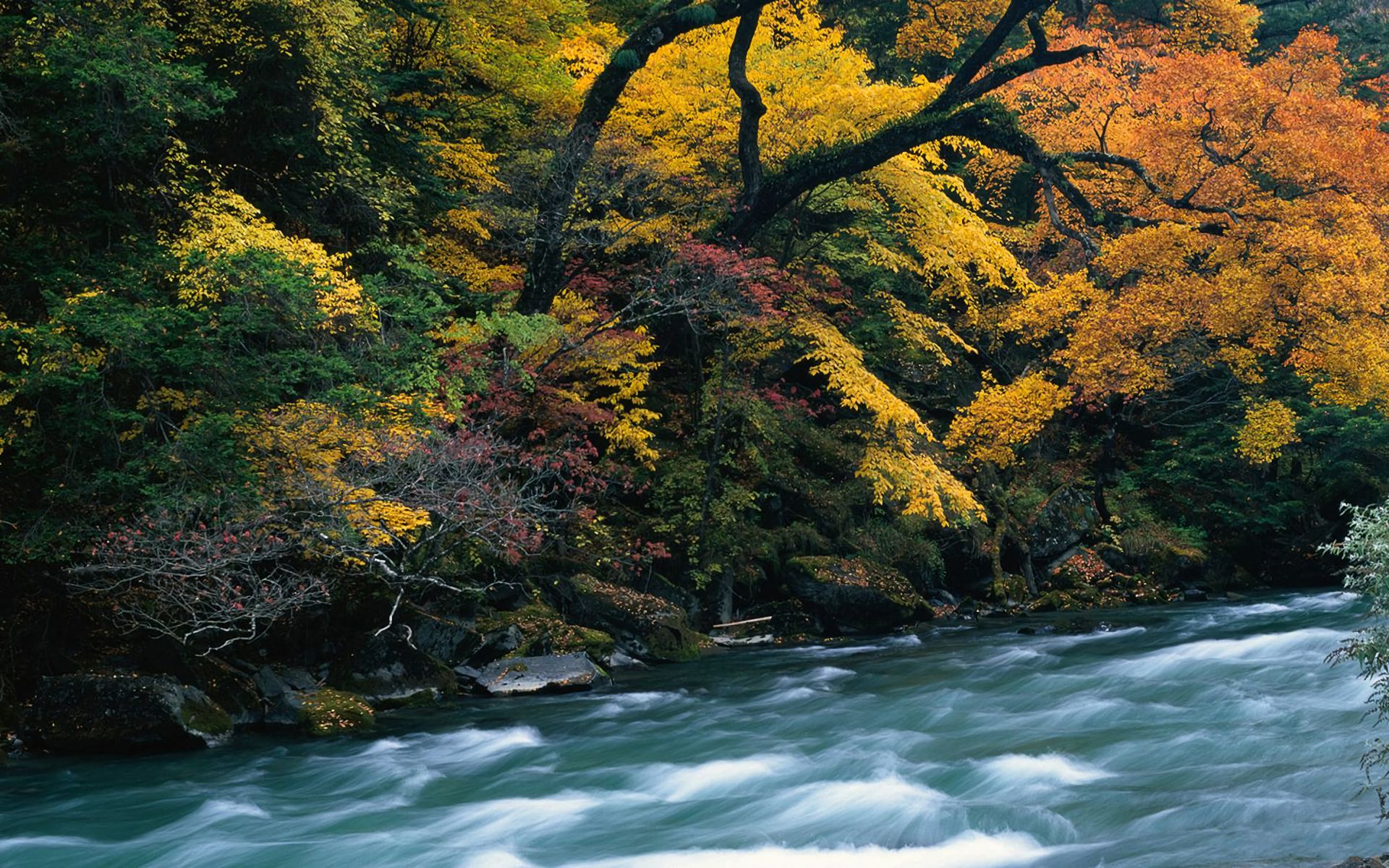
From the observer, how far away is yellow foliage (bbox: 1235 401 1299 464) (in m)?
18.7

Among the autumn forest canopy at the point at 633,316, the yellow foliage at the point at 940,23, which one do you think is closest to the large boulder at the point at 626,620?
the autumn forest canopy at the point at 633,316

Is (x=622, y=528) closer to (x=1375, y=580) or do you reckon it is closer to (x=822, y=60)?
(x=822, y=60)

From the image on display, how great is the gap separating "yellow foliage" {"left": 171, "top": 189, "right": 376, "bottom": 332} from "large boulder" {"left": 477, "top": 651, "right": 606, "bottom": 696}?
4.36 metres

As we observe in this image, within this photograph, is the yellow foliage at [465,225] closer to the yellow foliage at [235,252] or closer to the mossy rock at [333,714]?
the yellow foliage at [235,252]

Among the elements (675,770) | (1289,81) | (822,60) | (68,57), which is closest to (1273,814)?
(675,770)

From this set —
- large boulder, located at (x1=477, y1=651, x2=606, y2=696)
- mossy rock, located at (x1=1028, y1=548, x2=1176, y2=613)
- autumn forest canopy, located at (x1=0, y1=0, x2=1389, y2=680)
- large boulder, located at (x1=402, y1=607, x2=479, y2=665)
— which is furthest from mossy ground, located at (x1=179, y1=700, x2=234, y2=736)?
mossy rock, located at (x1=1028, y1=548, x2=1176, y2=613)

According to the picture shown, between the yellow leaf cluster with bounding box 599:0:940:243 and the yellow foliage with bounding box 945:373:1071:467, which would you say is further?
the yellow foliage with bounding box 945:373:1071:467

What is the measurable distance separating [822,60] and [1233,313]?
814 centimetres

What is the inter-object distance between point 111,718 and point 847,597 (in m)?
10.3

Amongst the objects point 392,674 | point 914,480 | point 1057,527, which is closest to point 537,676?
point 392,674

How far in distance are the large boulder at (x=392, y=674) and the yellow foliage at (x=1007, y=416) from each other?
11.1 metres

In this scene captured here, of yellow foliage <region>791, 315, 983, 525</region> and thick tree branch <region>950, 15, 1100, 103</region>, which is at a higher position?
thick tree branch <region>950, 15, 1100, 103</region>

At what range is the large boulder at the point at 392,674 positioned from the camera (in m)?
12.2

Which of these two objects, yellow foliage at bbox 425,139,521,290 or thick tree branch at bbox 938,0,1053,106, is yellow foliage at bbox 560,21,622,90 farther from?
thick tree branch at bbox 938,0,1053,106
